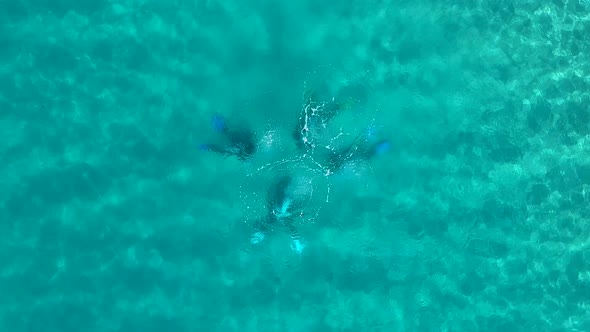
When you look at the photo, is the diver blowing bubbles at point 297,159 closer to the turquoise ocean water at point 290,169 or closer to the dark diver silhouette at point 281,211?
the dark diver silhouette at point 281,211

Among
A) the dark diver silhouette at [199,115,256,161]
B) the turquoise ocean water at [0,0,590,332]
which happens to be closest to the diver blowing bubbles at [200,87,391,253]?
the dark diver silhouette at [199,115,256,161]

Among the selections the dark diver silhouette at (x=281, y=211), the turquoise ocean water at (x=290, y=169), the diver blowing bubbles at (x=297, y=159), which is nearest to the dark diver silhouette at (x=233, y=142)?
the diver blowing bubbles at (x=297, y=159)

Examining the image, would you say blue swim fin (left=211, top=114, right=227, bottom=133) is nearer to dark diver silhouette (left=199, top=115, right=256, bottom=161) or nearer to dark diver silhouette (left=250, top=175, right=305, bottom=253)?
dark diver silhouette (left=199, top=115, right=256, bottom=161)

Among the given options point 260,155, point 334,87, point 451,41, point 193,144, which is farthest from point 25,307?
point 451,41

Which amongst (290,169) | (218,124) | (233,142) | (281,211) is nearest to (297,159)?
(290,169)

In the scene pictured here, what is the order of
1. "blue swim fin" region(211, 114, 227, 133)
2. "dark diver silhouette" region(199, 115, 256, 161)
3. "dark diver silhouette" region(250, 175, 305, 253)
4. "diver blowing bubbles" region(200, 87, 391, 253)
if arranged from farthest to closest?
"blue swim fin" region(211, 114, 227, 133) → "dark diver silhouette" region(199, 115, 256, 161) → "diver blowing bubbles" region(200, 87, 391, 253) → "dark diver silhouette" region(250, 175, 305, 253)

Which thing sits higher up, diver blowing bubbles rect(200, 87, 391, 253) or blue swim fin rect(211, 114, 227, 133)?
blue swim fin rect(211, 114, 227, 133)

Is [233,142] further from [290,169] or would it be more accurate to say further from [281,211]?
[281,211]
